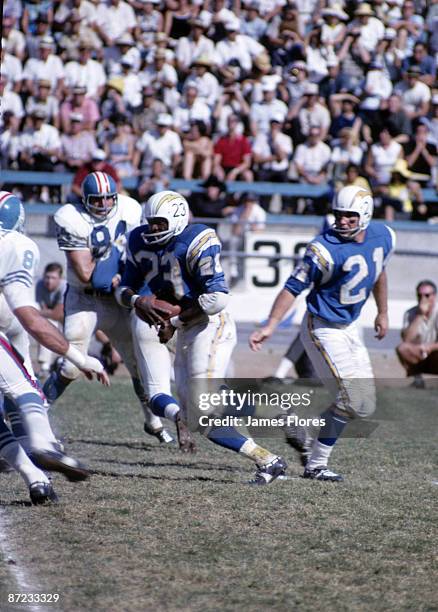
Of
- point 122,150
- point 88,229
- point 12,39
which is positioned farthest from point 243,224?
point 88,229

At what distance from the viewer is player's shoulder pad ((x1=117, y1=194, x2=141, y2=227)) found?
25.3 feet

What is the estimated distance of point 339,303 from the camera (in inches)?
253

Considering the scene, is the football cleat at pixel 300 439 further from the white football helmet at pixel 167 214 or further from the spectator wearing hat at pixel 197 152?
the spectator wearing hat at pixel 197 152

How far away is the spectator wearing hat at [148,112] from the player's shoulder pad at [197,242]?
8.33 m

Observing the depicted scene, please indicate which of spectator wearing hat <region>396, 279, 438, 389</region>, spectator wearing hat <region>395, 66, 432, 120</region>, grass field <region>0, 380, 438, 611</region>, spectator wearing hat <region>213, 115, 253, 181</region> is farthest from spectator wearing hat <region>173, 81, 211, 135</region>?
grass field <region>0, 380, 438, 611</region>

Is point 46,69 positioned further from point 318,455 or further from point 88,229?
point 318,455

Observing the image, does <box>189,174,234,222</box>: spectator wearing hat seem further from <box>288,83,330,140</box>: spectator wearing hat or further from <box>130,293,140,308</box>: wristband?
<box>130,293,140,308</box>: wristband

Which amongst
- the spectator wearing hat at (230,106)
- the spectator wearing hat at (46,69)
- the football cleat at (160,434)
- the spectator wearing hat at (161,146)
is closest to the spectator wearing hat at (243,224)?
the spectator wearing hat at (161,146)

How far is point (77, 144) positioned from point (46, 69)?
1.48 m

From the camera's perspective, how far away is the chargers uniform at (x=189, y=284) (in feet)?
19.8

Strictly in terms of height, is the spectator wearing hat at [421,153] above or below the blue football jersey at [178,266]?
below

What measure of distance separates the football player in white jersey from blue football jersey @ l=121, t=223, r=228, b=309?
1097 millimetres

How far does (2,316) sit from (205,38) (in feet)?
32.1

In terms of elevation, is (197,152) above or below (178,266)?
below
